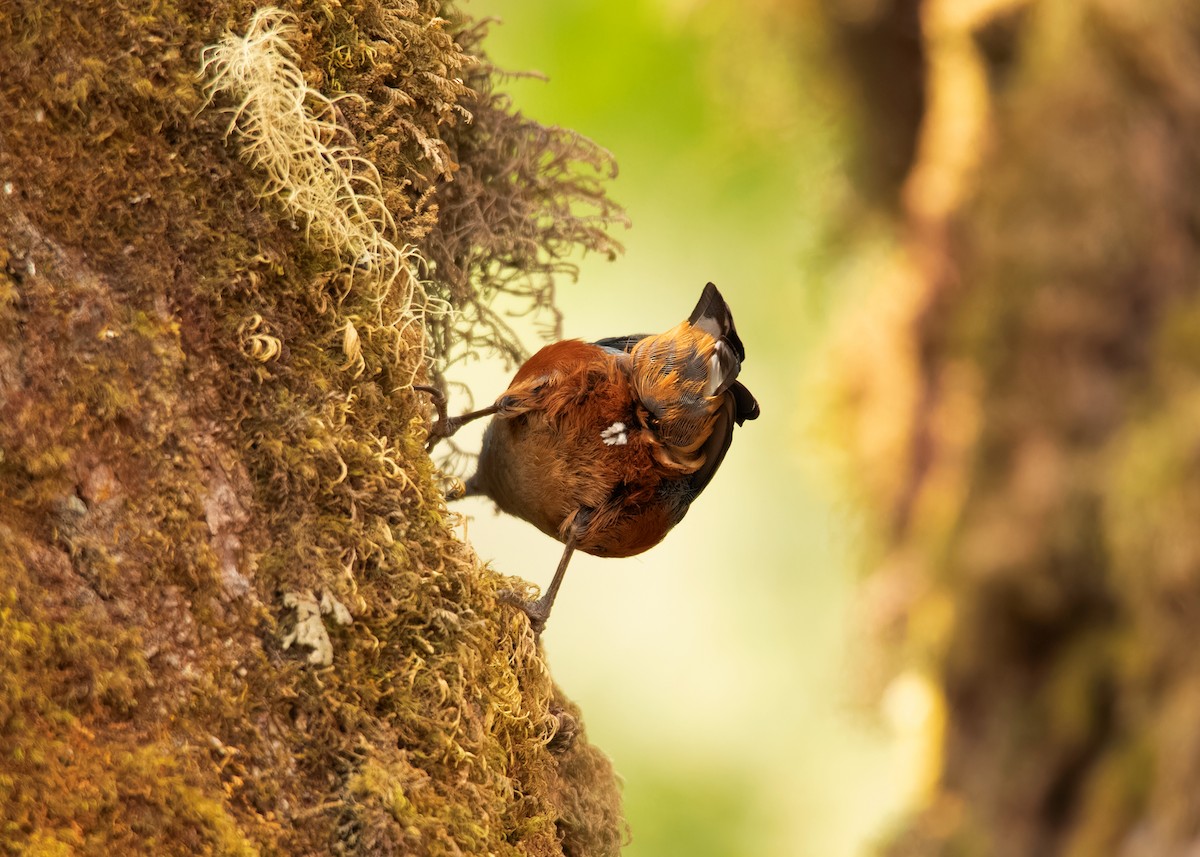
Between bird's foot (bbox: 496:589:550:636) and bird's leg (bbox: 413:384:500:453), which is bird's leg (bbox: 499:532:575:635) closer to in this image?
bird's foot (bbox: 496:589:550:636)

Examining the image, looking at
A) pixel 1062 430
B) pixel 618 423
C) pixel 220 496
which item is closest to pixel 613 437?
pixel 618 423

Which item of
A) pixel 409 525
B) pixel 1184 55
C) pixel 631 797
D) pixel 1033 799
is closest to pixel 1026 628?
pixel 1033 799

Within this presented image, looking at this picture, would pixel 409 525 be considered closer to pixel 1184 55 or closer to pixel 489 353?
pixel 489 353

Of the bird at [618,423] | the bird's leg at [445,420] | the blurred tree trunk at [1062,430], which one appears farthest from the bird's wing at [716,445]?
the blurred tree trunk at [1062,430]

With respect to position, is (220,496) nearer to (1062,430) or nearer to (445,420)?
(445,420)

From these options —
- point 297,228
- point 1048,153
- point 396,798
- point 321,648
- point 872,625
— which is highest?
point 1048,153

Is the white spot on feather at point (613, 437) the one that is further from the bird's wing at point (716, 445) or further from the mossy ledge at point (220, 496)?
the mossy ledge at point (220, 496)

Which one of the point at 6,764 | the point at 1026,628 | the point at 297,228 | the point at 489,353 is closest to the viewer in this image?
the point at 6,764
